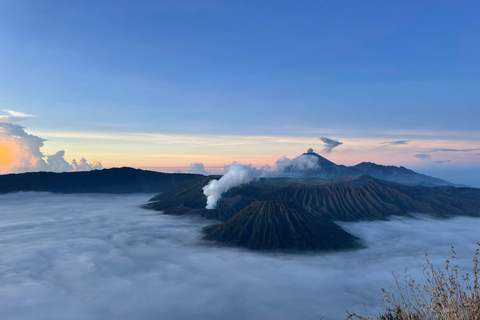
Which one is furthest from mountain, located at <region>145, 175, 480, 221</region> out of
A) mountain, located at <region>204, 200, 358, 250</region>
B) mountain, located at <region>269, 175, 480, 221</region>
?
mountain, located at <region>204, 200, 358, 250</region>

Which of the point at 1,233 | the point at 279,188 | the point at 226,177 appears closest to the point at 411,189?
the point at 279,188

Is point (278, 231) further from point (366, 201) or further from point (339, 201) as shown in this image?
point (366, 201)

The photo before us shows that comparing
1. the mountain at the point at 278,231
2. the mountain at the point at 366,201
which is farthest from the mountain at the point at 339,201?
the mountain at the point at 278,231

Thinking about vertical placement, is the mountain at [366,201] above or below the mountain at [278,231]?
above

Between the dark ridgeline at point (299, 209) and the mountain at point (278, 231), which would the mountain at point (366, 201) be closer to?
the dark ridgeline at point (299, 209)

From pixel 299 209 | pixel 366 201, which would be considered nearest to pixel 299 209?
pixel 299 209
